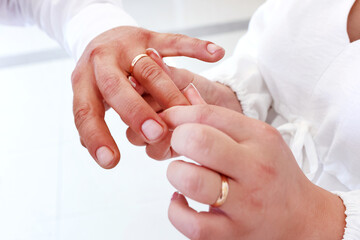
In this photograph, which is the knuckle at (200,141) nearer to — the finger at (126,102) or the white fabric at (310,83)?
the finger at (126,102)

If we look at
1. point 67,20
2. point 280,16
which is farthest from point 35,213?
point 280,16

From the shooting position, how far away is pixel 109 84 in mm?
569

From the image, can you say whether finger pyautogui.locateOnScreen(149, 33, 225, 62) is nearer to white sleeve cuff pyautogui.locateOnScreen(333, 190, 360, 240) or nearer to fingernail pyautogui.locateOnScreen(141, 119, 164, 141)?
fingernail pyautogui.locateOnScreen(141, 119, 164, 141)

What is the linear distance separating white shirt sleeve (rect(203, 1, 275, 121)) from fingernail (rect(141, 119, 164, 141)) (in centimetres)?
31

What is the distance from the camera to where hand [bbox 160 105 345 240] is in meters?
0.37

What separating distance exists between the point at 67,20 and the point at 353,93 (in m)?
0.59

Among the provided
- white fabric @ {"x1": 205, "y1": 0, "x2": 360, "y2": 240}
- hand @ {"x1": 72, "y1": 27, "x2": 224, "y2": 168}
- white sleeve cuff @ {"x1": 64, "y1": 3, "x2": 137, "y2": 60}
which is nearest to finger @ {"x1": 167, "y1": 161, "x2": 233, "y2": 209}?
hand @ {"x1": 72, "y1": 27, "x2": 224, "y2": 168}

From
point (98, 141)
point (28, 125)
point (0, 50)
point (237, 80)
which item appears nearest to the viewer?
point (98, 141)

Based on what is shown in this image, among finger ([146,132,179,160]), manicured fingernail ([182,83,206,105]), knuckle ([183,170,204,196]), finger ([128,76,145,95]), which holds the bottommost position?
finger ([146,132,179,160])

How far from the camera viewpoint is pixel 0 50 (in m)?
1.38

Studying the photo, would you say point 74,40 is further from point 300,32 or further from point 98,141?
point 300,32

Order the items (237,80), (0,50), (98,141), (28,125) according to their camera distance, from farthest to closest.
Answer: (0,50)
(28,125)
(237,80)
(98,141)

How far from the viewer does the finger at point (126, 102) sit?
1.58 feet

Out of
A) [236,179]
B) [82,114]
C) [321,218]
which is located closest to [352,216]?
[321,218]
